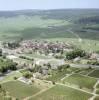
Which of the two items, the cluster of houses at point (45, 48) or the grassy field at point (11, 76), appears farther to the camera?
the cluster of houses at point (45, 48)

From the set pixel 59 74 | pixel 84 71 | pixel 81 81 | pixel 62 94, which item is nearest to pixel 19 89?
pixel 62 94

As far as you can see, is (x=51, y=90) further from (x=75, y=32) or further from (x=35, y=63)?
(x=75, y=32)

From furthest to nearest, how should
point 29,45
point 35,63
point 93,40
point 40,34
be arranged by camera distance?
1. point 40,34
2. point 93,40
3. point 29,45
4. point 35,63

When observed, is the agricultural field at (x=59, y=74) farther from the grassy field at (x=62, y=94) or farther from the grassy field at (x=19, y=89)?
the grassy field at (x=19, y=89)

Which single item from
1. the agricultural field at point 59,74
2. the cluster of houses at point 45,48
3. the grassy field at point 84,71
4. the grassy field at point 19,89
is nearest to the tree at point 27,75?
the grassy field at point 19,89

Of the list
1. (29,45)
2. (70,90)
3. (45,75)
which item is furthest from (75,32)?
(70,90)

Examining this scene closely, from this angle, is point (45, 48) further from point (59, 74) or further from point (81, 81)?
point (81, 81)
